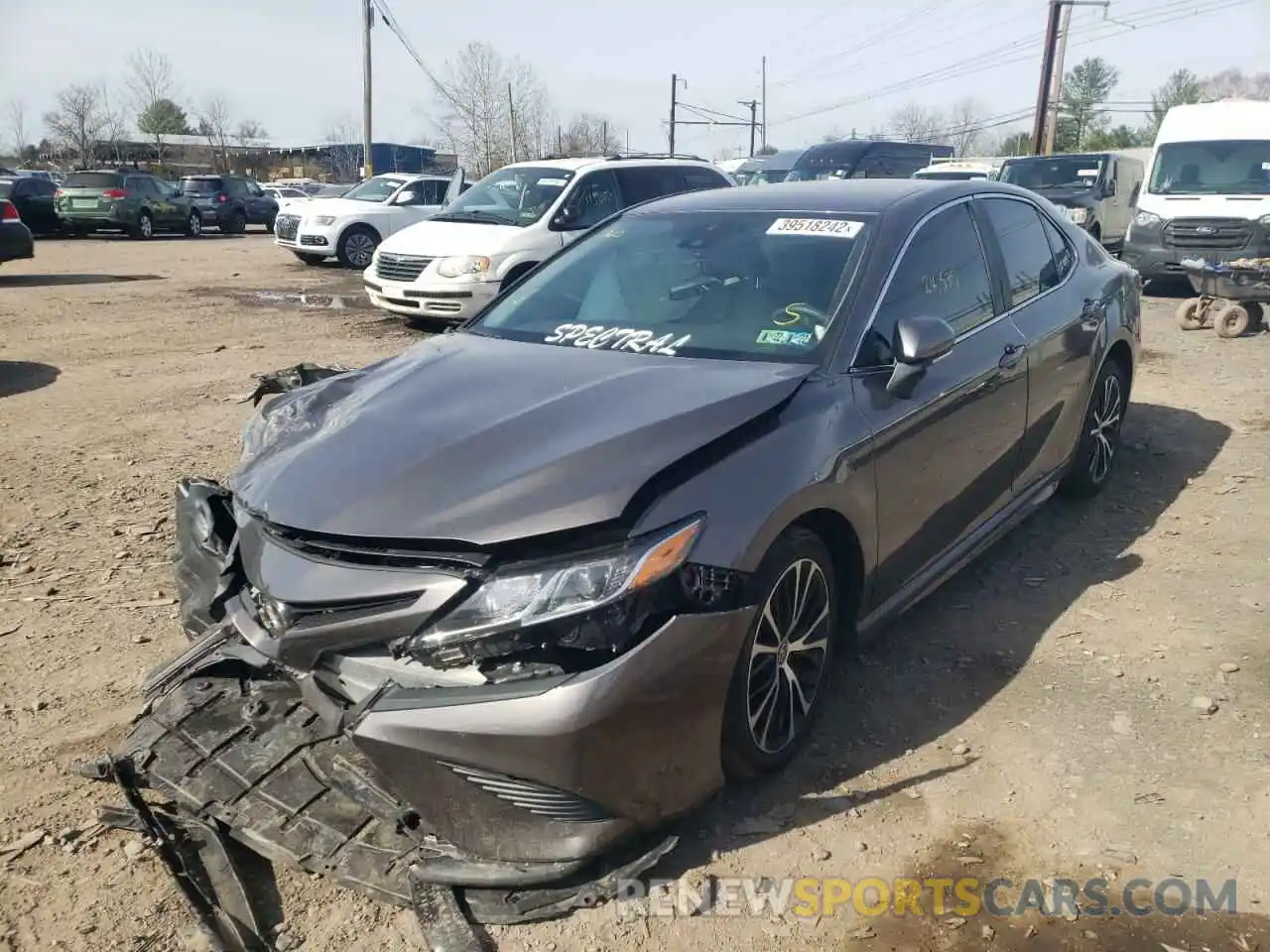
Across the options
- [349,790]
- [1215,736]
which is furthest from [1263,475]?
[349,790]

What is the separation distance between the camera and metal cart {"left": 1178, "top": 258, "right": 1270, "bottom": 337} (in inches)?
396

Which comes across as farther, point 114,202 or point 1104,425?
point 114,202

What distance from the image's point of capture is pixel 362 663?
8.55 feet

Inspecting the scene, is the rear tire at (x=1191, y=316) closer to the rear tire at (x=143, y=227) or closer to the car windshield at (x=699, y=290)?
the car windshield at (x=699, y=290)

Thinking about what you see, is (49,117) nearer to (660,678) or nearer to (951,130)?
(951,130)

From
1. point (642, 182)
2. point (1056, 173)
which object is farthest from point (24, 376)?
point (1056, 173)

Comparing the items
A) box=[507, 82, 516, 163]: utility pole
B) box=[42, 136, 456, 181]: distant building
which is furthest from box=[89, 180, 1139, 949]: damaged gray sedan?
box=[42, 136, 456, 181]: distant building

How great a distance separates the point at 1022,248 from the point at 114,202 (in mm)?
24714

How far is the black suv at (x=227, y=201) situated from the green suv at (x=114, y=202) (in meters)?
2.49

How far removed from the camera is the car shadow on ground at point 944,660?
3033 millimetres

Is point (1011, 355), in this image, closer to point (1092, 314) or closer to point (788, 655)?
point (1092, 314)

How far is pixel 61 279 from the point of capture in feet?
54.5

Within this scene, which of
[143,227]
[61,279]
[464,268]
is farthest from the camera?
[143,227]

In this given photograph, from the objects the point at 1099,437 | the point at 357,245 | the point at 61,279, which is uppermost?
the point at 357,245
